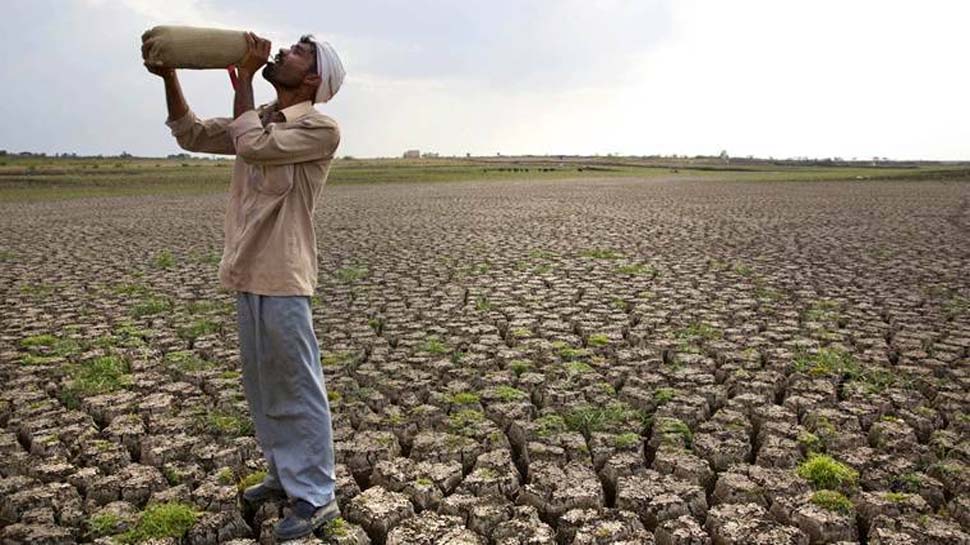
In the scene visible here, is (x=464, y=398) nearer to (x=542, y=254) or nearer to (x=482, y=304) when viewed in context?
(x=482, y=304)

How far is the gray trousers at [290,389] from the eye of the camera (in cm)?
255

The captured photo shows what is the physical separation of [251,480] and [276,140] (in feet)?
4.96

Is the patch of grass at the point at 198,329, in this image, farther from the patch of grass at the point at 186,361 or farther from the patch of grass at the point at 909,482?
the patch of grass at the point at 909,482

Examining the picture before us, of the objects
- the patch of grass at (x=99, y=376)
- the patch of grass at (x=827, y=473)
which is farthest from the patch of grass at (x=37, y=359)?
the patch of grass at (x=827, y=473)

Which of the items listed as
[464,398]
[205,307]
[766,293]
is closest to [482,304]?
[205,307]

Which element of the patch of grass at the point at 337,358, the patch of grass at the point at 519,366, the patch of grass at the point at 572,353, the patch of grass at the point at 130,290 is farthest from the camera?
the patch of grass at the point at 130,290

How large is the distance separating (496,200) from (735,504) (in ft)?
67.9

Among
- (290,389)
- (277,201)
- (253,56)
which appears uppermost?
(253,56)

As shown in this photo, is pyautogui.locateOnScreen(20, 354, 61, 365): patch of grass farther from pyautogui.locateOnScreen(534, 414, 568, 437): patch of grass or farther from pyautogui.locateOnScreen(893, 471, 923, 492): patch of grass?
pyautogui.locateOnScreen(893, 471, 923, 492): patch of grass

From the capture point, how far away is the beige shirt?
2.40 meters

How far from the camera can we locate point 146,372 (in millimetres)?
4605

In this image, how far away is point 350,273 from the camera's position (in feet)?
28.2

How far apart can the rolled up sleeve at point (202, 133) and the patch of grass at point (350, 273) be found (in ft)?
17.2

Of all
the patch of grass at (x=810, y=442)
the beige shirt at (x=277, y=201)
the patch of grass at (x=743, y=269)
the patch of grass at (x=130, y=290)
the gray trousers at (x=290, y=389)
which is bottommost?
the patch of grass at (x=810, y=442)
